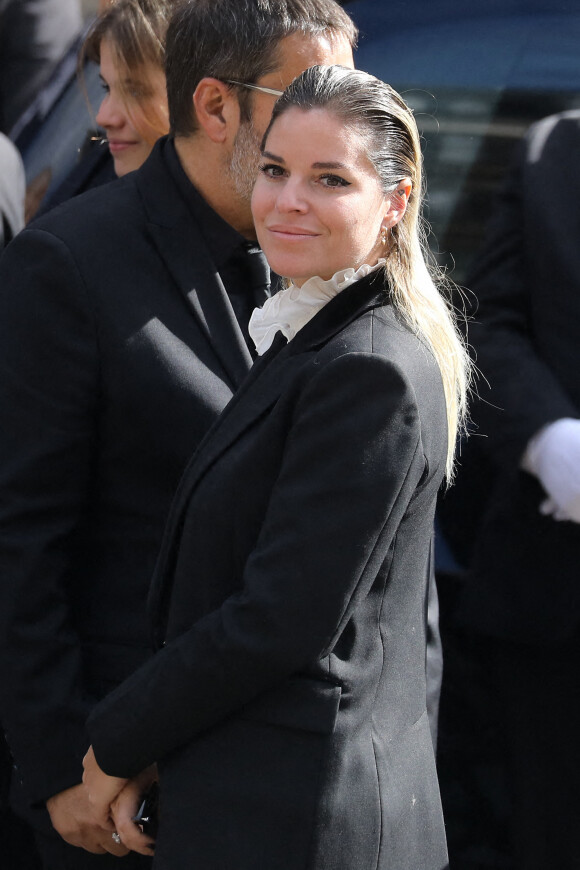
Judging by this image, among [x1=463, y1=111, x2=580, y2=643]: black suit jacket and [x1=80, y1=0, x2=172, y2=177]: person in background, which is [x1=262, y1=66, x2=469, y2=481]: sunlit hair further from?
[x1=80, y1=0, x2=172, y2=177]: person in background

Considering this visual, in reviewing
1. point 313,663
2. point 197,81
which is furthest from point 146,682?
point 197,81

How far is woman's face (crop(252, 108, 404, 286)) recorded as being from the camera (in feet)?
5.02

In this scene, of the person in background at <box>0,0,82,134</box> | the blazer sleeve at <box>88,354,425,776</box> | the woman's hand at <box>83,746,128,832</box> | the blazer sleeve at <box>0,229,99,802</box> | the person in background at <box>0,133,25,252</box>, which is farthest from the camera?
the person in background at <box>0,0,82,134</box>

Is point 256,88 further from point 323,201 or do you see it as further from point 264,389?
point 264,389

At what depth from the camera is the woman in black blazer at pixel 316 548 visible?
1.41 meters

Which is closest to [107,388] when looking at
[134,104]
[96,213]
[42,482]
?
[42,482]

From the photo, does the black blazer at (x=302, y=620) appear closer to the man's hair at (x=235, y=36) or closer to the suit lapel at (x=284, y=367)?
the suit lapel at (x=284, y=367)

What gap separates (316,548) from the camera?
55.2 inches

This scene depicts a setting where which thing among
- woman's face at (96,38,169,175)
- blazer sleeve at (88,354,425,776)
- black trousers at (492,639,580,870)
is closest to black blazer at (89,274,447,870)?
blazer sleeve at (88,354,425,776)

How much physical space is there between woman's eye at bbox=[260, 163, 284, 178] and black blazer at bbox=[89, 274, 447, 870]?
0.19 metres

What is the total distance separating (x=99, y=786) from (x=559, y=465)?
0.97m

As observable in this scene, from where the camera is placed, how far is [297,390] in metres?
1.47

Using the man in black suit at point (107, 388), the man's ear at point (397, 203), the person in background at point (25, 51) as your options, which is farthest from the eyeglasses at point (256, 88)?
the person in background at point (25, 51)

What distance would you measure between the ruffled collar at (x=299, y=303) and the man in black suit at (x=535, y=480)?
0.68m
